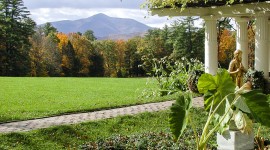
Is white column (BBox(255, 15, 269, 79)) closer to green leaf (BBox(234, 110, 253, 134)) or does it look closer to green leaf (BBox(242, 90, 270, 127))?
green leaf (BBox(234, 110, 253, 134))

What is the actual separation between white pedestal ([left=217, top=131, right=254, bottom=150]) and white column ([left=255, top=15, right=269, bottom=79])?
940cm

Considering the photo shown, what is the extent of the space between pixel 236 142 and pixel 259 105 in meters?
3.18

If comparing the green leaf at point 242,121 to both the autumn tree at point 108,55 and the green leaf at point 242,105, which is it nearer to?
the green leaf at point 242,105

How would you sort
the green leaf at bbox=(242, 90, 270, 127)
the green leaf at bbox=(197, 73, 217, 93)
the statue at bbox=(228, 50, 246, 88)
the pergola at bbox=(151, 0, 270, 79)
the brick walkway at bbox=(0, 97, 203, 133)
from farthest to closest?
the pergola at bbox=(151, 0, 270, 79) → the brick walkway at bbox=(0, 97, 203, 133) → the statue at bbox=(228, 50, 246, 88) → the green leaf at bbox=(197, 73, 217, 93) → the green leaf at bbox=(242, 90, 270, 127)

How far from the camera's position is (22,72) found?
44500mm

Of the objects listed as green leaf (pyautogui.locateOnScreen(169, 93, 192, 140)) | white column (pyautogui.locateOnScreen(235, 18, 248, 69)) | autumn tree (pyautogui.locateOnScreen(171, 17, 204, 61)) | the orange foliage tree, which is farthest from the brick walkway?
autumn tree (pyautogui.locateOnScreen(171, 17, 204, 61))

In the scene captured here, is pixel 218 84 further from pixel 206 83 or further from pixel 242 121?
pixel 242 121

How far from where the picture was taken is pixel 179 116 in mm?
5020

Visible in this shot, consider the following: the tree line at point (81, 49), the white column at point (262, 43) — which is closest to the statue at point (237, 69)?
the white column at point (262, 43)

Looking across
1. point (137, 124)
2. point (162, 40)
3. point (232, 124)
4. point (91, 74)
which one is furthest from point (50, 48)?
point (232, 124)

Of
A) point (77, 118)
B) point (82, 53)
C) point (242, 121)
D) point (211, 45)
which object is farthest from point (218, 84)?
point (82, 53)

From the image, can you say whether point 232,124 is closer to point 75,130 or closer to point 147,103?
point 75,130

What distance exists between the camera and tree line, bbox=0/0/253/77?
44531mm

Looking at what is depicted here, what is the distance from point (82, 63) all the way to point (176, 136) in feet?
154
